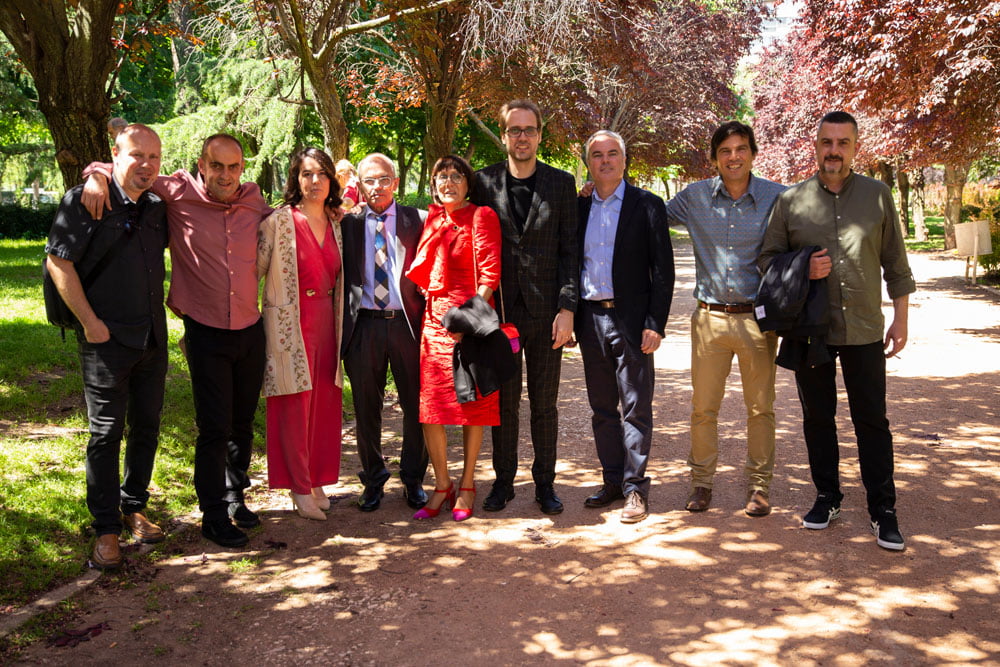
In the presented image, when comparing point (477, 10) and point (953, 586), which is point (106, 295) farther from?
point (477, 10)

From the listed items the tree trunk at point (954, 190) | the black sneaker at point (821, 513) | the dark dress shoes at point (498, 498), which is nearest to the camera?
the black sneaker at point (821, 513)

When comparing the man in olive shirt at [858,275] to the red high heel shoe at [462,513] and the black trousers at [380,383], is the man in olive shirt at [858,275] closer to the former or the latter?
the red high heel shoe at [462,513]

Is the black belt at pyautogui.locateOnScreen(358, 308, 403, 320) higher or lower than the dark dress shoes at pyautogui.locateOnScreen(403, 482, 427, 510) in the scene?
higher

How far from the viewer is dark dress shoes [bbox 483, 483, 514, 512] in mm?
5660

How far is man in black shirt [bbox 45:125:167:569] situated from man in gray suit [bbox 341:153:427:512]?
1.18 metres

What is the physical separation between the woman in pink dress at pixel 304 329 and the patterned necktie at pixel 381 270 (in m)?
0.24

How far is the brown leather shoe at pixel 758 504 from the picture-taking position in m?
5.41

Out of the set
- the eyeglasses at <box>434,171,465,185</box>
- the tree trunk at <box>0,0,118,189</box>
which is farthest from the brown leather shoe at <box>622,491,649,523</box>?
the tree trunk at <box>0,0,118,189</box>

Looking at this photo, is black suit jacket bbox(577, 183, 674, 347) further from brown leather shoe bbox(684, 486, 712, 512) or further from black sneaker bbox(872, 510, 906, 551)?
black sneaker bbox(872, 510, 906, 551)

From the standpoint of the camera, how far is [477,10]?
32.1 ft

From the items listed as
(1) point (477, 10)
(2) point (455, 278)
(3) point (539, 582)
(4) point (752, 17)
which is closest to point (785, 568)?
(3) point (539, 582)

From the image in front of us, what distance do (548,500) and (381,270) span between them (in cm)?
182

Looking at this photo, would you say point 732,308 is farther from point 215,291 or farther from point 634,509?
point 215,291

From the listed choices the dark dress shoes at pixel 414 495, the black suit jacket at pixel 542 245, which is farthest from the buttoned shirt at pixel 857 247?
the dark dress shoes at pixel 414 495
